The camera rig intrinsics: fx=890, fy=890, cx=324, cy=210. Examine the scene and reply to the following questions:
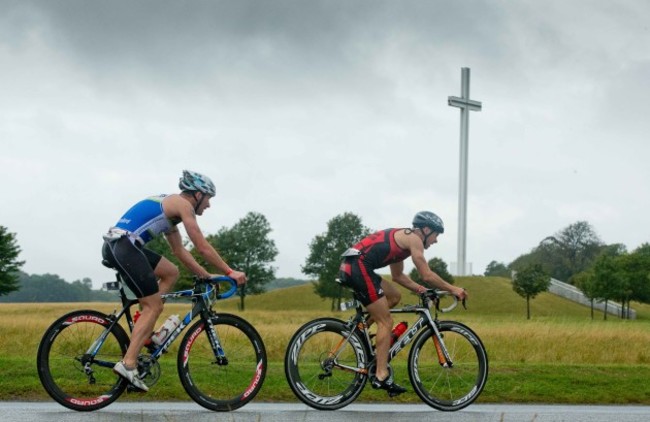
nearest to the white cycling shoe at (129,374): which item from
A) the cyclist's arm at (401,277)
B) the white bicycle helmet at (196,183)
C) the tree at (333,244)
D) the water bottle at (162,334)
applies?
the water bottle at (162,334)

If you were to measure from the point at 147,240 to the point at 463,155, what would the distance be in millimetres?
84655

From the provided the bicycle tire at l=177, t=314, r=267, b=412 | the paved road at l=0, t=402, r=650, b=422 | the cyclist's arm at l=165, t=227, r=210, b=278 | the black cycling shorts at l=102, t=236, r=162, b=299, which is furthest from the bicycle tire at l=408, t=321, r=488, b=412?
the black cycling shorts at l=102, t=236, r=162, b=299

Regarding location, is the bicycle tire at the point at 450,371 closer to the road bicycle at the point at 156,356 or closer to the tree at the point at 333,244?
the road bicycle at the point at 156,356

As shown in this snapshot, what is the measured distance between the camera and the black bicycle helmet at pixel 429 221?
937cm

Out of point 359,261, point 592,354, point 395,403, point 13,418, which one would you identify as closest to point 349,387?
point 359,261

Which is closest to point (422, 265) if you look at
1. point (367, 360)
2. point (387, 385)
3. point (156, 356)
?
point (367, 360)

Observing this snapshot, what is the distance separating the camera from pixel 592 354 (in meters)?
22.2

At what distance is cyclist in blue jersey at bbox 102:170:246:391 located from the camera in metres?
8.46

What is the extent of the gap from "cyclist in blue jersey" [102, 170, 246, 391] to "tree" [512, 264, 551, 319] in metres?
69.2

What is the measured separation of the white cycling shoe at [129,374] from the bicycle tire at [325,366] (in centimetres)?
156

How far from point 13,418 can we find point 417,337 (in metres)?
4.23

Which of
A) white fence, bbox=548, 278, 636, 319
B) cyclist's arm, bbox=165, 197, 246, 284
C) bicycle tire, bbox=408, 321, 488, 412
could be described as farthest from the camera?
white fence, bbox=548, 278, 636, 319

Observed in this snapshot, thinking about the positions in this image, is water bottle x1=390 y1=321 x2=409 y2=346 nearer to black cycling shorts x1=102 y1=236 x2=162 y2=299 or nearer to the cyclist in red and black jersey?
the cyclist in red and black jersey

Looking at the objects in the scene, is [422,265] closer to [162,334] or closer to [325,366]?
[325,366]
